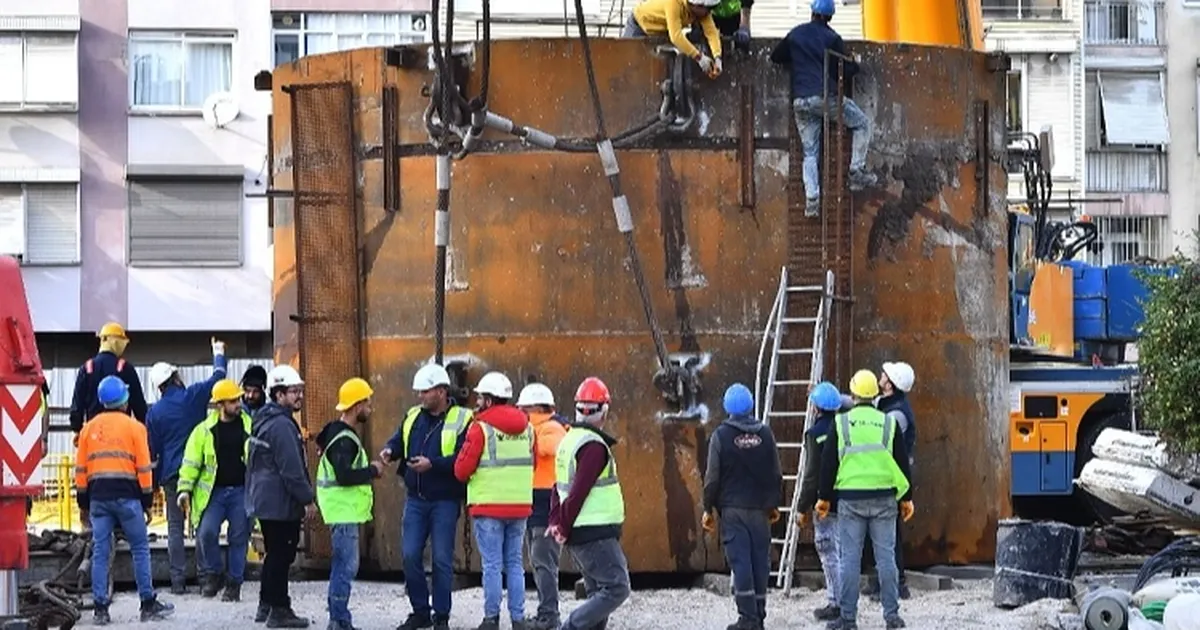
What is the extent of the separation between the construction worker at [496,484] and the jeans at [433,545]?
30 cm

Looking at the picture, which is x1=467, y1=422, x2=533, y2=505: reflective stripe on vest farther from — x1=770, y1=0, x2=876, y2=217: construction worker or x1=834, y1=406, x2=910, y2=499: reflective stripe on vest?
x1=770, y1=0, x2=876, y2=217: construction worker

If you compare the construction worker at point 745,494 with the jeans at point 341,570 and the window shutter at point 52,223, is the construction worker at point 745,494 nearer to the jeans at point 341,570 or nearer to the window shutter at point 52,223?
the jeans at point 341,570

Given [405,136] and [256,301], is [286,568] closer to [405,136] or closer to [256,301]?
[405,136]

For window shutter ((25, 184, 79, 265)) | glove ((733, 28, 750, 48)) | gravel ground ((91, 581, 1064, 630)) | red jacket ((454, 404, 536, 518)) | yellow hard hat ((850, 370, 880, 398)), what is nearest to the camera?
red jacket ((454, 404, 536, 518))

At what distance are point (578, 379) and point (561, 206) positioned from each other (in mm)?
1428

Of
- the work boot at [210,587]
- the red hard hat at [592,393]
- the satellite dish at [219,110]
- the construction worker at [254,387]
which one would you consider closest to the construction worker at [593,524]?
the red hard hat at [592,393]

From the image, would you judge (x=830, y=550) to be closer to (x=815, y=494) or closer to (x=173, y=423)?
(x=815, y=494)

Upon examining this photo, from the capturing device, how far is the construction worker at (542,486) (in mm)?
16812

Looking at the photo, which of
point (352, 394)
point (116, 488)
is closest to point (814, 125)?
point (352, 394)

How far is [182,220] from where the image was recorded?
41594mm

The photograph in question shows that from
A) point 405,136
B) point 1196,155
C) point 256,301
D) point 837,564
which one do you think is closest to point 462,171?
point 405,136

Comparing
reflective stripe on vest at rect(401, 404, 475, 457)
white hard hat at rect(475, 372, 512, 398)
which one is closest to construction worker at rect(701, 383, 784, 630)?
white hard hat at rect(475, 372, 512, 398)

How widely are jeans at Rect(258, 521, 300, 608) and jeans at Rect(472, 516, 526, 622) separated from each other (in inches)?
60.2

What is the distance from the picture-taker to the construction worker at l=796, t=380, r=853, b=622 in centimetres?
1756
